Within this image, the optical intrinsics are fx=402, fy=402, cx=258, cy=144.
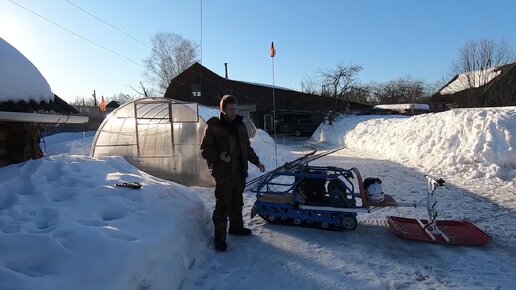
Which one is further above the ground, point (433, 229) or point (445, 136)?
point (445, 136)

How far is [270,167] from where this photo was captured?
15.2m

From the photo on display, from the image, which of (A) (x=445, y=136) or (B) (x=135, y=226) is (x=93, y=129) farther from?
(B) (x=135, y=226)

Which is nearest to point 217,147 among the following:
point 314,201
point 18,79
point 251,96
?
point 314,201

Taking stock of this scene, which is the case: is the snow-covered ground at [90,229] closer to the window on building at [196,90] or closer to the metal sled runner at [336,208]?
the metal sled runner at [336,208]

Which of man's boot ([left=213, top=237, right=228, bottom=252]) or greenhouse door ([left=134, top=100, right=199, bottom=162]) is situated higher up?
greenhouse door ([left=134, top=100, right=199, bottom=162])

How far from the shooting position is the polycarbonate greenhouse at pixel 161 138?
36.8 ft

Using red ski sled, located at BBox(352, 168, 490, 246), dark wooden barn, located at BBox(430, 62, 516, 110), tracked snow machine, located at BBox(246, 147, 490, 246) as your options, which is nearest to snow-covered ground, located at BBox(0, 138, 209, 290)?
tracked snow machine, located at BBox(246, 147, 490, 246)

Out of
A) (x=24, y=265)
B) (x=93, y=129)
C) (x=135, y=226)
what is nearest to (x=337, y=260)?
(x=135, y=226)

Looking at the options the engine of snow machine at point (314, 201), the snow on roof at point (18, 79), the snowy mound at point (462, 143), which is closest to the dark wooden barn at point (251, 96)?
the snowy mound at point (462, 143)

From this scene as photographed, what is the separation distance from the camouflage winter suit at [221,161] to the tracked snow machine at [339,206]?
3.65 feet

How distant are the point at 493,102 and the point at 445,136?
19.6 metres

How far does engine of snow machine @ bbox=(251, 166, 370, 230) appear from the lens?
6.36 meters

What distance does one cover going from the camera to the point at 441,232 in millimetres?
5867

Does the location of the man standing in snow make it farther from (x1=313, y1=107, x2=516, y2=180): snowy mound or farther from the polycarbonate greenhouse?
(x1=313, y1=107, x2=516, y2=180): snowy mound
